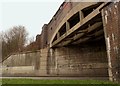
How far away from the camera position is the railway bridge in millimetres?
19788

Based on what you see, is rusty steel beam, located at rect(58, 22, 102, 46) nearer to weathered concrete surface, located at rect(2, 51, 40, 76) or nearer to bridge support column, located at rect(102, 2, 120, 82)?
bridge support column, located at rect(102, 2, 120, 82)

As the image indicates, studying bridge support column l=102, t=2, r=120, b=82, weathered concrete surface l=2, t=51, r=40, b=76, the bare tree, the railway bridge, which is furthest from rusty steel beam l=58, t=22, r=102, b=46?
the bare tree

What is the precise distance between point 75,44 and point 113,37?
1567cm

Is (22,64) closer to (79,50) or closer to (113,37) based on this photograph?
(79,50)

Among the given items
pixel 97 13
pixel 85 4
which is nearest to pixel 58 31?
pixel 85 4

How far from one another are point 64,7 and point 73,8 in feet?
8.26

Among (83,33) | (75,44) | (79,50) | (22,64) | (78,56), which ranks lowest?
(22,64)

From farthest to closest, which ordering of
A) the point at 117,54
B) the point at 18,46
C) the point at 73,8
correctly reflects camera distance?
the point at 18,46 → the point at 73,8 → the point at 117,54

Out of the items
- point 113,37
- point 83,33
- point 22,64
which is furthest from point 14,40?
point 113,37

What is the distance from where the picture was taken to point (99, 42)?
1085 inches

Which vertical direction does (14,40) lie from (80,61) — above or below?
above

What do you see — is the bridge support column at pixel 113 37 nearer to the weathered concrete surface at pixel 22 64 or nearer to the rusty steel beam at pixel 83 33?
the rusty steel beam at pixel 83 33

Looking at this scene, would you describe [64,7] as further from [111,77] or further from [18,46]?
[18,46]

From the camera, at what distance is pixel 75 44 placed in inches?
1125
